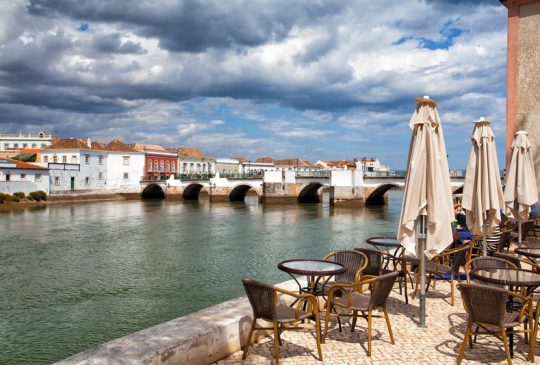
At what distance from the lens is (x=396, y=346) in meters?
4.91

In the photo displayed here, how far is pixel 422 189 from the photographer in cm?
535

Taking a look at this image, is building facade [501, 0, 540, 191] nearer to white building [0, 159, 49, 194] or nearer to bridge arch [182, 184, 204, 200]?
white building [0, 159, 49, 194]

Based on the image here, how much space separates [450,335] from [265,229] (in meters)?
22.0

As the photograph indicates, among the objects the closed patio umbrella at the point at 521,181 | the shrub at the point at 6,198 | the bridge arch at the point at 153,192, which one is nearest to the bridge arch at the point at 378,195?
the bridge arch at the point at 153,192

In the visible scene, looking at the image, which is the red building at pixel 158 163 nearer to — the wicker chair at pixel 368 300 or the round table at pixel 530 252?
the round table at pixel 530 252

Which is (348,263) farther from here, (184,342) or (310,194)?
(310,194)

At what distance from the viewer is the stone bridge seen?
4656 centimetres

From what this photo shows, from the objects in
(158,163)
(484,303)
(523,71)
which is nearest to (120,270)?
(484,303)

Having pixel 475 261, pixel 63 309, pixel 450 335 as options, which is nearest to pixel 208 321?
pixel 450 335

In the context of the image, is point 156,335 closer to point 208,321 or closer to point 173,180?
point 208,321

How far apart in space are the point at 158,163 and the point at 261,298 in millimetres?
70771

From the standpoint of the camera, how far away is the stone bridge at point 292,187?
46.6 metres

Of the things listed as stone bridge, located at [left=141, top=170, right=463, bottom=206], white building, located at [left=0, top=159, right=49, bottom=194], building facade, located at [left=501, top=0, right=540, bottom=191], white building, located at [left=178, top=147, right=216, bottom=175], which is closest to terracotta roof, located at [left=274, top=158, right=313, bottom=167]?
white building, located at [left=178, top=147, right=216, bottom=175]

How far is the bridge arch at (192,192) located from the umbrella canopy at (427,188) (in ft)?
188
